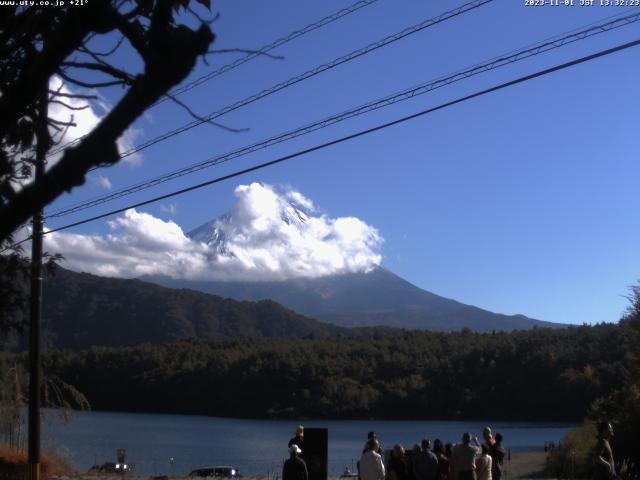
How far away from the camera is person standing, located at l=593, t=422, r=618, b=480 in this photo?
10.2 metres

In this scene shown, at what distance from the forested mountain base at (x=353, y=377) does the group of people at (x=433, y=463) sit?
63685 millimetres

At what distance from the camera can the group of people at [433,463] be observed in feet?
39.0

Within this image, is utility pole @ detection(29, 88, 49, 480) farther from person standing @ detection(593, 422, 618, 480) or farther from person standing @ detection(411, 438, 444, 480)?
person standing @ detection(593, 422, 618, 480)

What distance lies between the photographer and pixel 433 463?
40.8 ft

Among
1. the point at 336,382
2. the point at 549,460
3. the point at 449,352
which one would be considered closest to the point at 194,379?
the point at 336,382

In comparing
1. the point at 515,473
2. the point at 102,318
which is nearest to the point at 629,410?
the point at 515,473

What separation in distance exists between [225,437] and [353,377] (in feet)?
114

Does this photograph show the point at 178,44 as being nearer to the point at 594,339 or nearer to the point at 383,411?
the point at 594,339

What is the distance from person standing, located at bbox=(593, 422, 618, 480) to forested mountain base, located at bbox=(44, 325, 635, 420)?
218 ft

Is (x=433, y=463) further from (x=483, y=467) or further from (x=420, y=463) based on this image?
(x=483, y=467)

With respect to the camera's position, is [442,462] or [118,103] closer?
[118,103]

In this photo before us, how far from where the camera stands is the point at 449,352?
105812 millimetres

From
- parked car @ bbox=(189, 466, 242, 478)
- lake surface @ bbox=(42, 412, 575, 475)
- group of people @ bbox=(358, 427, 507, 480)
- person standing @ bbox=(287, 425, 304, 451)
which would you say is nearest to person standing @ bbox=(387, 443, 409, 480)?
group of people @ bbox=(358, 427, 507, 480)

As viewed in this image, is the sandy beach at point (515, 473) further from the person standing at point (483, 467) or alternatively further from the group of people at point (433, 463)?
the person standing at point (483, 467)
